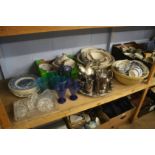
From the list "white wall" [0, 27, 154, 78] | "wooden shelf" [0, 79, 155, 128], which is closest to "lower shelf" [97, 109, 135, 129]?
"wooden shelf" [0, 79, 155, 128]

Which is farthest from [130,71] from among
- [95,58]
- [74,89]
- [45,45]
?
[45,45]

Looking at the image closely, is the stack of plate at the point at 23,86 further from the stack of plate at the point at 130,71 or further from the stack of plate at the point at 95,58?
the stack of plate at the point at 130,71

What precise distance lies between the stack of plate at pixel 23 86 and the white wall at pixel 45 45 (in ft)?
0.45

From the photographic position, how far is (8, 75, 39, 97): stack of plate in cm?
86

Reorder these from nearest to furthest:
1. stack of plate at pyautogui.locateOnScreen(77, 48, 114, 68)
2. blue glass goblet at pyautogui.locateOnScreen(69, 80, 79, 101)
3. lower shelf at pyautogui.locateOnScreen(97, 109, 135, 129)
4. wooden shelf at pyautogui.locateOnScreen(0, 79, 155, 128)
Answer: wooden shelf at pyautogui.locateOnScreen(0, 79, 155, 128)
blue glass goblet at pyautogui.locateOnScreen(69, 80, 79, 101)
stack of plate at pyautogui.locateOnScreen(77, 48, 114, 68)
lower shelf at pyautogui.locateOnScreen(97, 109, 135, 129)

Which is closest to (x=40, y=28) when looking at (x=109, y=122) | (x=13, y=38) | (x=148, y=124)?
(x=13, y=38)

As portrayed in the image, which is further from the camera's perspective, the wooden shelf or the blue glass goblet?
the blue glass goblet

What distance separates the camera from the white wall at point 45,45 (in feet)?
3.11

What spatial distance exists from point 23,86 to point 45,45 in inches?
13.2

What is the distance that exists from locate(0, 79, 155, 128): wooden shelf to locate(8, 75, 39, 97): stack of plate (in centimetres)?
5

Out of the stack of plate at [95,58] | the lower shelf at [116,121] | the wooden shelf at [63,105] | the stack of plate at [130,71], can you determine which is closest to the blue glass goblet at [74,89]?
the wooden shelf at [63,105]

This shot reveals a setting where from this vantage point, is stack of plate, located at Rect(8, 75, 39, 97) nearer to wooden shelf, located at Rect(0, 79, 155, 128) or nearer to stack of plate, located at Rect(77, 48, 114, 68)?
wooden shelf, located at Rect(0, 79, 155, 128)
